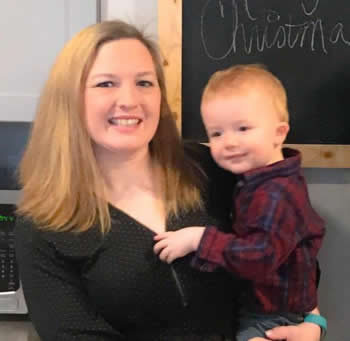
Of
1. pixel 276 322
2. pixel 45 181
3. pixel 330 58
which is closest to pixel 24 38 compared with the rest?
pixel 45 181

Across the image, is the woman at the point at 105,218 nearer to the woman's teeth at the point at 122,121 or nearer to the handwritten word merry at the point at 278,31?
the woman's teeth at the point at 122,121

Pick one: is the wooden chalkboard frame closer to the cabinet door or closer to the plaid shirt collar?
the cabinet door

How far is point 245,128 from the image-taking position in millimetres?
1071

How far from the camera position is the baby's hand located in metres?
1.10

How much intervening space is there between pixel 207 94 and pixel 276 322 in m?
0.51

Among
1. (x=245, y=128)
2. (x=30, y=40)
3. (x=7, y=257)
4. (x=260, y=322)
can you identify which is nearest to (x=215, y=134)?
(x=245, y=128)

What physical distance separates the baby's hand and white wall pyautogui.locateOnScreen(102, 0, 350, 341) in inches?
25.4

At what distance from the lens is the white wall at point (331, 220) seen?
5.16ft

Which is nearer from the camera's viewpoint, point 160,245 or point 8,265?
point 160,245

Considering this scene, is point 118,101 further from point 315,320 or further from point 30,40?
point 315,320

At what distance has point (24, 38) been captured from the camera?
143 centimetres

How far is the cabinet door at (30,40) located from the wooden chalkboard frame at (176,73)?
0.21 m

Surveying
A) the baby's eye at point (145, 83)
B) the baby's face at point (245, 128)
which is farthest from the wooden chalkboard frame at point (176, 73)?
the baby's face at point (245, 128)

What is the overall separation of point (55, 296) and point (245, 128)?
21.6 inches
